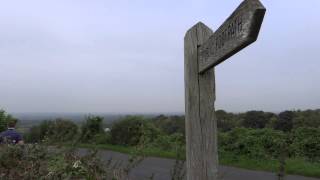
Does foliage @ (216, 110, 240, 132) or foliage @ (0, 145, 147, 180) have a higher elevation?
foliage @ (216, 110, 240, 132)

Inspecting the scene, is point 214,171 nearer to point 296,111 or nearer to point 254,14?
point 254,14

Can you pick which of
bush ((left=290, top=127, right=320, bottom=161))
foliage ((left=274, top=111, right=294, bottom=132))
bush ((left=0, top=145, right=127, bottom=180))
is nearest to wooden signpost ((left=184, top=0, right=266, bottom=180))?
bush ((left=0, top=145, right=127, bottom=180))

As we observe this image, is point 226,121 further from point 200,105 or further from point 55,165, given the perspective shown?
point 200,105

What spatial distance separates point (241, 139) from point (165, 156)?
Result: 2949 millimetres

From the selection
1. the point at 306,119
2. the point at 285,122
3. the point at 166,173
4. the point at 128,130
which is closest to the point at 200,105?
the point at 166,173

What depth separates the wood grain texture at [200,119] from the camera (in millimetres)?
3582

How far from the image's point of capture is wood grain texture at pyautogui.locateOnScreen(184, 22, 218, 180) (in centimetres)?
358

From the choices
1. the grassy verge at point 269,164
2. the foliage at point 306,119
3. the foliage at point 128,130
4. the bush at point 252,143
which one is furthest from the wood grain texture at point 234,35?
the foliage at point 128,130

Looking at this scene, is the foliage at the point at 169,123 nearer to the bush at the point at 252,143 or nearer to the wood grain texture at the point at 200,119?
the bush at the point at 252,143

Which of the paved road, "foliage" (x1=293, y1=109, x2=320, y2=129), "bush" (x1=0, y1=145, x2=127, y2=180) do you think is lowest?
the paved road

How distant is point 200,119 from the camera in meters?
3.61

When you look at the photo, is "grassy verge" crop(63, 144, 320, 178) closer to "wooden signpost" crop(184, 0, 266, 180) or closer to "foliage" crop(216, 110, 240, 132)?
"foliage" crop(216, 110, 240, 132)

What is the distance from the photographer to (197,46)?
144 inches

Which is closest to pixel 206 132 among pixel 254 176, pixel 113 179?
pixel 113 179
